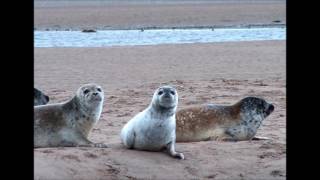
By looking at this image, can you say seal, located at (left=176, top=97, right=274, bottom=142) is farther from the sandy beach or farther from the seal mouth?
the seal mouth

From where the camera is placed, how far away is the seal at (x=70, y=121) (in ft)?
18.2

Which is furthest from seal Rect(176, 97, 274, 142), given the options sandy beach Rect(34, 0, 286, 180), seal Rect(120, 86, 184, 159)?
seal Rect(120, 86, 184, 159)

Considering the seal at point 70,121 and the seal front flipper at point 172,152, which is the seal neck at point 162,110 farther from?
the seal at point 70,121

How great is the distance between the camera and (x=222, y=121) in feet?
21.3

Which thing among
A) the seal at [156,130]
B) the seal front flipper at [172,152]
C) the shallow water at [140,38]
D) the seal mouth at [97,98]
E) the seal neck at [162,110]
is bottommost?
the seal front flipper at [172,152]

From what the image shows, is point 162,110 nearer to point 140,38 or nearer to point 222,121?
point 222,121

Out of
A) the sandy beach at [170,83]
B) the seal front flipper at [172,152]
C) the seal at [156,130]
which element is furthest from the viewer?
the seal at [156,130]

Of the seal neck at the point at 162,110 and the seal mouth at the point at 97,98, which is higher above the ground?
the seal mouth at the point at 97,98

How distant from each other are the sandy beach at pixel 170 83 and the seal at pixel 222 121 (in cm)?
21

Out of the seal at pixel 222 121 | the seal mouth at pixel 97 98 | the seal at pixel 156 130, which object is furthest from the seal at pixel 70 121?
the seal at pixel 222 121

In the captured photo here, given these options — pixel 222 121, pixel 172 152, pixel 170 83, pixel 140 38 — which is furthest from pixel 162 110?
pixel 140 38

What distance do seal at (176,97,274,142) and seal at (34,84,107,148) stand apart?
974 mm
